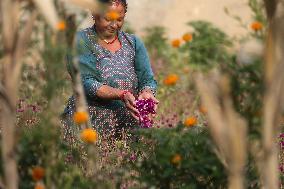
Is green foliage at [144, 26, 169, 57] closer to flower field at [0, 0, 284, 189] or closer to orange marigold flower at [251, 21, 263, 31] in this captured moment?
flower field at [0, 0, 284, 189]

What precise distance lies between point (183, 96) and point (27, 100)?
201cm

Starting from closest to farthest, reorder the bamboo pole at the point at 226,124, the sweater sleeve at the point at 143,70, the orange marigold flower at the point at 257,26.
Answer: the bamboo pole at the point at 226,124
the orange marigold flower at the point at 257,26
the sweater sleeve at the point at 143,70

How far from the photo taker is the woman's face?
227 inches

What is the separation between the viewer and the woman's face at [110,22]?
577cm

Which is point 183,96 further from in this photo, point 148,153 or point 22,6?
point 22,6

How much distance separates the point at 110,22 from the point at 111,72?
1.48 ft

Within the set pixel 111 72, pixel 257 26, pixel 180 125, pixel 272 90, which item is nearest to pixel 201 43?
pixel 111 72

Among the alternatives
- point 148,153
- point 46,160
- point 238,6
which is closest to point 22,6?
point 46,160

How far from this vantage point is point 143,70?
6.15m

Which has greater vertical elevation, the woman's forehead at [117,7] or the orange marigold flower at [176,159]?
the woman's forehead at [117,7]

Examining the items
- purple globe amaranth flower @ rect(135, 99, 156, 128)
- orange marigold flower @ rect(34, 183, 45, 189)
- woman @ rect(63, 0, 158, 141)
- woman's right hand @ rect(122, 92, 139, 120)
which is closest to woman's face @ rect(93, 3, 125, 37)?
woman @ rect(63, 0, 158, 141)

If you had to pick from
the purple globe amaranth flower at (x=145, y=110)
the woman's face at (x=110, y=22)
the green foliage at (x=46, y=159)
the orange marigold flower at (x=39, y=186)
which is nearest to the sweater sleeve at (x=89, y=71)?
the woman's face at (x=110, y=22)

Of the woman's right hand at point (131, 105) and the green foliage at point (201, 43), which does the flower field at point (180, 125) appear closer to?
the woman's right hand at point (131, 105)

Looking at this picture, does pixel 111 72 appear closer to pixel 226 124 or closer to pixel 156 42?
pixel 226 124
